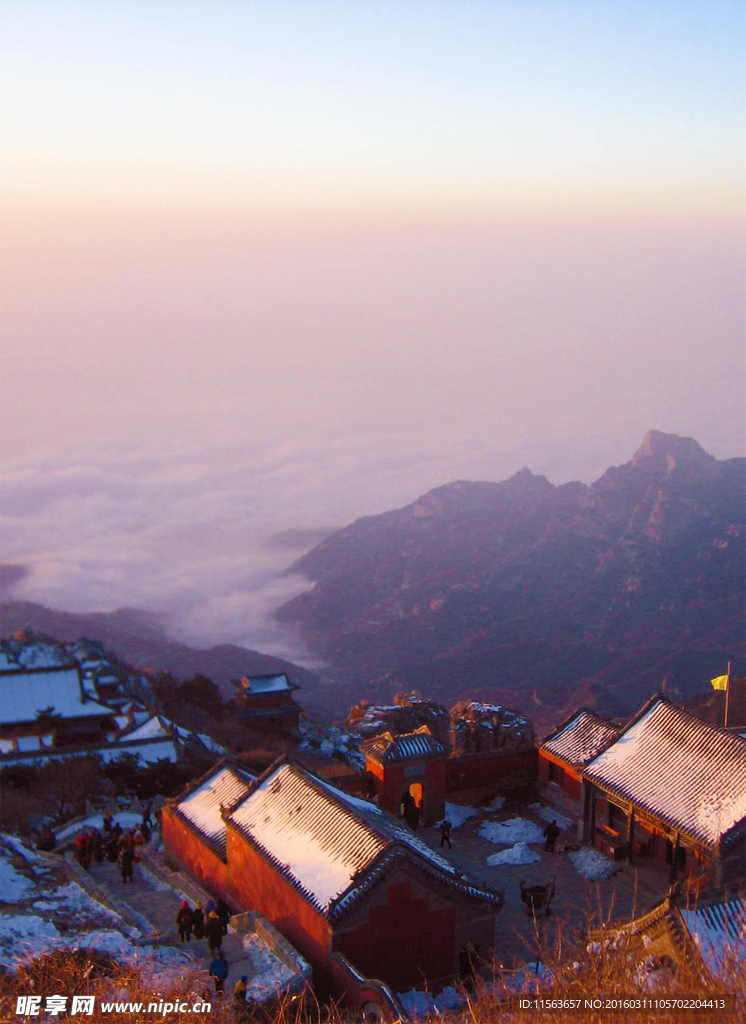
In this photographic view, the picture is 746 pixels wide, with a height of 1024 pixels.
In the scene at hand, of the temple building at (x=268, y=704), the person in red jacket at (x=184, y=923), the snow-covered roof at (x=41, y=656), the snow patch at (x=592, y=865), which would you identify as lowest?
the temple building at (x=268, y=704)

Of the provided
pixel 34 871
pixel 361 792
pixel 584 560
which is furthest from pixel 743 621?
pixel 34 871

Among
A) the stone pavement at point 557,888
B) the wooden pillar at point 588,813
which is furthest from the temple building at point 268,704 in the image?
the wooden pillar at point 588,813

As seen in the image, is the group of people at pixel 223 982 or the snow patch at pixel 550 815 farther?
the snow patch at pixel 550 815

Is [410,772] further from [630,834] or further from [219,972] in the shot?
[219,972]

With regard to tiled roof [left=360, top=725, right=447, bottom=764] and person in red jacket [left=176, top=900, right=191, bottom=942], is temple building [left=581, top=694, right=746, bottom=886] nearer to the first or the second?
tiled roof [left=360, top=725, right=447, bottom=764]

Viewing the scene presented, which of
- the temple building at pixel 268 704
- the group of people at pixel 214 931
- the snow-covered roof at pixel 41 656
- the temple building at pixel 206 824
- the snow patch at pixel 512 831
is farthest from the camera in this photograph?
the temple building at pixel 268 704

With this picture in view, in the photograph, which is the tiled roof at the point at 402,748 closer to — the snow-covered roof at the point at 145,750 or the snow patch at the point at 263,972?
the snow patch at the point at 263,972

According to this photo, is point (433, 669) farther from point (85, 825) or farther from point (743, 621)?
point (85, 825)
